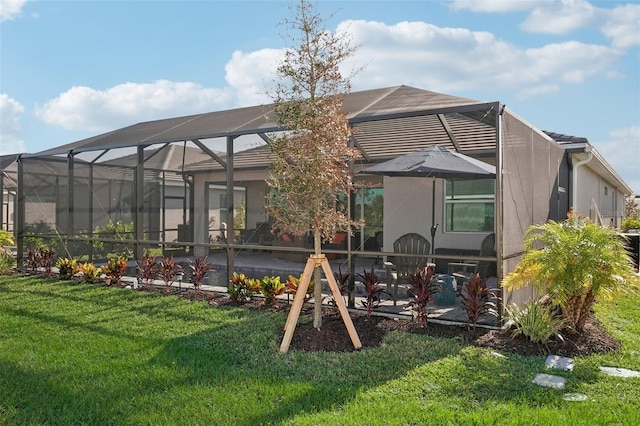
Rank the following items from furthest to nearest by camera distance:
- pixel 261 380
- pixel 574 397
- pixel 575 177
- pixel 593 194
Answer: pixel 593 194
pixel 575 177
pixel 261 380
pixel 574 397

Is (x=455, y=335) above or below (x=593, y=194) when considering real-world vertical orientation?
below

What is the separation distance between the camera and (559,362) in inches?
166

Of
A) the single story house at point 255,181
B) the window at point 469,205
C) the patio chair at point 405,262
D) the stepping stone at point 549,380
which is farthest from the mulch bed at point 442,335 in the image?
the window at point 469,205

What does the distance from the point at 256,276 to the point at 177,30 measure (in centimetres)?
457

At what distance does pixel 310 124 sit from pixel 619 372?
344cm

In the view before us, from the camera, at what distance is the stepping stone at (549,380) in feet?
12.1

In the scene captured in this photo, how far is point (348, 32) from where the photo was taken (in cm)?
482

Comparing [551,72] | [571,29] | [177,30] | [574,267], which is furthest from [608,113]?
[177,30]

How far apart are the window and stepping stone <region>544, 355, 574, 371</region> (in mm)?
4605

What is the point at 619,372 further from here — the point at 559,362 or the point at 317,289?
the point at 317,289

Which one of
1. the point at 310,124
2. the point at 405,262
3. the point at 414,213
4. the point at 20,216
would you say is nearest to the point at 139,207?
the point at 20,216

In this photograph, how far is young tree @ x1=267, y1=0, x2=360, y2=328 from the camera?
Result: 4703 millimetres

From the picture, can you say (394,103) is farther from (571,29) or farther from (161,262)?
(161,262)

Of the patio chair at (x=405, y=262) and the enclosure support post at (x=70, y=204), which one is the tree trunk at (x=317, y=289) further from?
the enclosure support post at (x=70, y=204)
